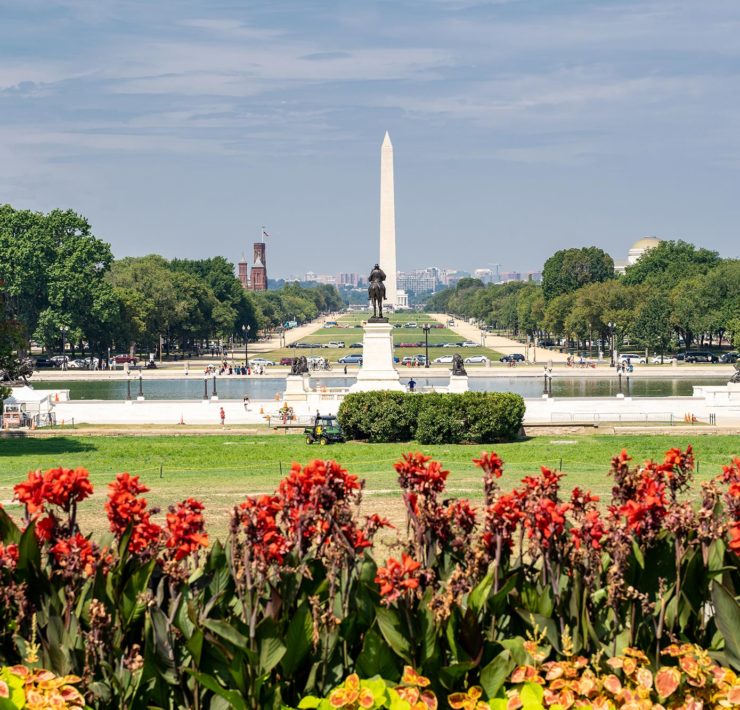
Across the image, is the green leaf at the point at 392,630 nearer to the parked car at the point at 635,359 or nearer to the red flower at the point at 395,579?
the red flower at the point at 395,579

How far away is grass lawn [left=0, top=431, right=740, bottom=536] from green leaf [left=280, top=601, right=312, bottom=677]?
7304 mm

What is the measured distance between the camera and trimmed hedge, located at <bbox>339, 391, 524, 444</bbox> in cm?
3484

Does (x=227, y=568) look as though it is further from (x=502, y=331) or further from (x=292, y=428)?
(x=502, y=331)

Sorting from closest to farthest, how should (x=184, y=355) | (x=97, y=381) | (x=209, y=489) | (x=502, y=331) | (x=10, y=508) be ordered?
(x=10, y=508), (x=209, y=489), (x=97, y=381), (x=184, y=355), (x=502, y=331)

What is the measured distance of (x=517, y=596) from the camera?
346 inches

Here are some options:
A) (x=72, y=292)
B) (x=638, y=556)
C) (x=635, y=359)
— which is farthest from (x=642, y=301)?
(x=638, y=556)

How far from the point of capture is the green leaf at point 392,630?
828 cm

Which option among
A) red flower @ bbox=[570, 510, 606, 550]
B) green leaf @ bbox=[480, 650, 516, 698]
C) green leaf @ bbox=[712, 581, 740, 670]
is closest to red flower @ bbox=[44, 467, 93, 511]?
green leaf @ bbox=[480, 650, 516, 698]

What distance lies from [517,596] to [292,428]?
32005mm

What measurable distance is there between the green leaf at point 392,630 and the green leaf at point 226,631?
92 centimetres

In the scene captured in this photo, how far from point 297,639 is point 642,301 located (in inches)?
3918

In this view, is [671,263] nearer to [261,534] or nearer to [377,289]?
[377,289]

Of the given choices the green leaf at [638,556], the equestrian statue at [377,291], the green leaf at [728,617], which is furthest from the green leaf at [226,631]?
the equestrian statue at [377,291]

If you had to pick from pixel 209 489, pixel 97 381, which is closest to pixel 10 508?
pixel 209 489
